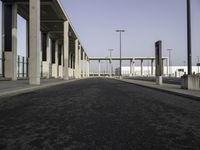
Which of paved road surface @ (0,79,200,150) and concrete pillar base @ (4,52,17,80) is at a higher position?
concrete pillar base @ (4,52,17,80)

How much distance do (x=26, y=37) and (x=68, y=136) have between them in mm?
47699

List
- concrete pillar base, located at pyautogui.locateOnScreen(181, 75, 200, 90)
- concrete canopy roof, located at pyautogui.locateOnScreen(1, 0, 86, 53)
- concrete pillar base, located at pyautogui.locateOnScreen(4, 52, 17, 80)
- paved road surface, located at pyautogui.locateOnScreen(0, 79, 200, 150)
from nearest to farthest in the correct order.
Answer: paved road surface, located at pyautogui.locateOnScreen(0, 79, 200, 150)
concrete pillar base, located at pyautogui.locateOnScreen(181, 75, 200, 90)
concrete pillar base, located at pyautogui.locateOnScreen(4, 52, 17, 80)
concrete canopy roof, located at pyautogui.locateOnScreen(1, 0, 86, 53)

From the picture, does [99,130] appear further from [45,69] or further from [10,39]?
[45,69]

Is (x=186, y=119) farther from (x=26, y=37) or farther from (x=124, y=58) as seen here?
(x=124, y=58)

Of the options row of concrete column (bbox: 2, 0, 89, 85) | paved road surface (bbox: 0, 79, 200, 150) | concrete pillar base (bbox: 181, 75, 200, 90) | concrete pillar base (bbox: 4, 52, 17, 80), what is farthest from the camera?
concrete pillar base (bbox: 4, 52, 17, 80)

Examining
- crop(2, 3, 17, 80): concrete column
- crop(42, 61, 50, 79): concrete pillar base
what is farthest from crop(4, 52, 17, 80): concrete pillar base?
crop(42, 61, 50, 79): concrete pillar base

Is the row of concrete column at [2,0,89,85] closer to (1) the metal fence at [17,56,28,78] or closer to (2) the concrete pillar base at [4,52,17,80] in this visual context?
(2) the concrete pillar base at [4,52,17,80]

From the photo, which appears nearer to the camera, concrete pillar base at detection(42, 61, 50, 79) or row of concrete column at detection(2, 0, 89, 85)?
row of concrete column at detection(2, 0, 89, 85)

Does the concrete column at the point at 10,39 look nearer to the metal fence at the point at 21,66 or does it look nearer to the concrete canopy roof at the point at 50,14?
the concrete canopy roof at the point at 50,14

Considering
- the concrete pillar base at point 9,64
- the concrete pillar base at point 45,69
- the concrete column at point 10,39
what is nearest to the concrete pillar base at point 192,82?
the concrete pillar base at point 9,64

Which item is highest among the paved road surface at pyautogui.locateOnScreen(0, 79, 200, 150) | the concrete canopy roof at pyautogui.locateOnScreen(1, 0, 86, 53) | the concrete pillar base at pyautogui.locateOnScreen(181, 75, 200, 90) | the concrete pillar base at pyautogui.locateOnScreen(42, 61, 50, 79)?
the concrete canopy roof at pyautogui.locateOnScreen(1, 0, 86, 53)

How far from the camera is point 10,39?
41312mm

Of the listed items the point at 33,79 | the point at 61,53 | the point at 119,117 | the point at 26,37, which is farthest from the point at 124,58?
the point at 119,117

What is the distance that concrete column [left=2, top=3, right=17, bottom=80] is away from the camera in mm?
40406
